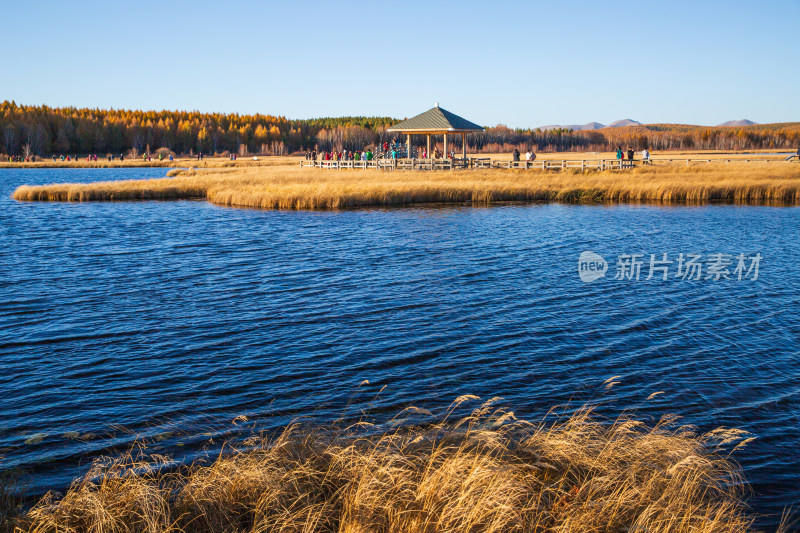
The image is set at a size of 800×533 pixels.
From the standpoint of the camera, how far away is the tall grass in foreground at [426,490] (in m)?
4.85

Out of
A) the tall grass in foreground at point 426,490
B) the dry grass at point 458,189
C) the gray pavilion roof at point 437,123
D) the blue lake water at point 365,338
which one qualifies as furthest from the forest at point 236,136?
the tall grass in foreground at point 426,490

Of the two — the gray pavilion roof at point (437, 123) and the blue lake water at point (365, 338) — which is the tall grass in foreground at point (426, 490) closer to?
the blue lake water at point (365, 338)

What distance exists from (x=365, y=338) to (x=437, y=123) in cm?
3694

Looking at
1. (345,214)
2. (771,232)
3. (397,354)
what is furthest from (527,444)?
(345,214)

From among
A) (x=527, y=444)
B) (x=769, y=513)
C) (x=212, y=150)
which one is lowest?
(x=769, y=513)

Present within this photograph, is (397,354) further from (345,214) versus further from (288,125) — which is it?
(288,125)

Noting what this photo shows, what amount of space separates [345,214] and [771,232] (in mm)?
18166

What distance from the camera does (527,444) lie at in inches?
252

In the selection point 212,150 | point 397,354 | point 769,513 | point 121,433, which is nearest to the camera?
point 769,513

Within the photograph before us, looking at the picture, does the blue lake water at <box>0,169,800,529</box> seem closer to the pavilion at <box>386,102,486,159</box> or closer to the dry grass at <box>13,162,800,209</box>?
the dry grass at <box>13,162,800,209</box>

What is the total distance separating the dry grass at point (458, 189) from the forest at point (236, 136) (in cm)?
9212

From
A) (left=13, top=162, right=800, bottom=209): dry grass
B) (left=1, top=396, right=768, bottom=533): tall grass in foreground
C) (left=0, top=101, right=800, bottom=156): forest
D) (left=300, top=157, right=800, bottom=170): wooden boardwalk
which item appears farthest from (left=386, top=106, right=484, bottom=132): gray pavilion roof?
(left=0, top=101, right=800, bottom=156): forest

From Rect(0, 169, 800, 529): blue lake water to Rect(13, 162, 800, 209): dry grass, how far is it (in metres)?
12.8

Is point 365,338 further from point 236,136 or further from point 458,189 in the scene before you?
point 236,136
